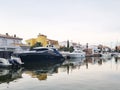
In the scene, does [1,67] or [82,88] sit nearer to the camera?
[82,88]

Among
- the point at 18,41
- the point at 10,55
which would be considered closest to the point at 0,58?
the point at 10,55

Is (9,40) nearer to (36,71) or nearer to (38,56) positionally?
(38,56)

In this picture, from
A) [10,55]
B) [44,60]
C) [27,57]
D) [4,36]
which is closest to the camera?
[10,55]

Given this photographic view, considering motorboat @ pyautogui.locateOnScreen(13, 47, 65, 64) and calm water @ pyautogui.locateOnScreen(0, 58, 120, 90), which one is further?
motorboat @ pyautogui.locateOnScreen(13, 47, 65, 64)

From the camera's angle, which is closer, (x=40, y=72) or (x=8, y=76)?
(x=8, y=76)

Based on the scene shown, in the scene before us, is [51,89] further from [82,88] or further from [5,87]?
[5,87]

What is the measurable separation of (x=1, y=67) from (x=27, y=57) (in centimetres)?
1294

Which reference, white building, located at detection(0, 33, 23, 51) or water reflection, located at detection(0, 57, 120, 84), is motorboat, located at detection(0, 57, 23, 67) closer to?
water reflection, located at detection(0, 57, 120, 84)

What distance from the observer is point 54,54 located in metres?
59.4

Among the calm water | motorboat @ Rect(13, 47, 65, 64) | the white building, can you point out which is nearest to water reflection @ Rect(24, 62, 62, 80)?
the calm water

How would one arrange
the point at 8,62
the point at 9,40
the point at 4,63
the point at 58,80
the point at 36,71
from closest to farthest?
the point at 58,80 → the point at 36,71 → the point at 4,63 → the point at 8,62 → the point at 9,40

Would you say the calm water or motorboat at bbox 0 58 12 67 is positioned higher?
motorboat at bbox 0 58 12 67

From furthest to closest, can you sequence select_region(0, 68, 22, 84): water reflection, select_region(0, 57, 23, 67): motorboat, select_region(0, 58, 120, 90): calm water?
select_region(0, 57, 23, 67): motorboat < select_region(0, 68, 22, 84): water reflection < select_region(0, 58, 120, 90): calm water

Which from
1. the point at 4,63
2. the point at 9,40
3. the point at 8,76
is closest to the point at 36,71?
the point at 4,63
